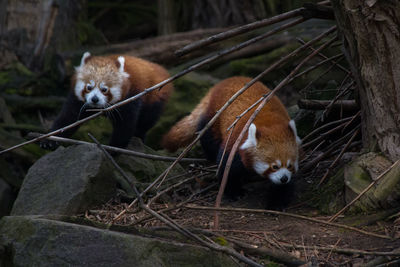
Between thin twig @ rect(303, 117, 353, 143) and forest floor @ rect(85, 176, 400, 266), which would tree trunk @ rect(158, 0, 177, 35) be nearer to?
thin twig @ rect(303, 117, 353, 143)

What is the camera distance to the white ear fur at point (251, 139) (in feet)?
14.0

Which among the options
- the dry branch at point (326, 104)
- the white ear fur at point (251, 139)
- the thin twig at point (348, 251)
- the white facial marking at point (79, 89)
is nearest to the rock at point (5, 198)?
the white facial marking at point (79, 89)

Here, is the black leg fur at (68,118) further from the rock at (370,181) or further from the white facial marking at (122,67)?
the rock at (370,181)

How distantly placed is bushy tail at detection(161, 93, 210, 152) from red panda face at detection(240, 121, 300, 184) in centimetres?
109

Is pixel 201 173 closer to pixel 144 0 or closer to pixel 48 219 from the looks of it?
pixel 48 219

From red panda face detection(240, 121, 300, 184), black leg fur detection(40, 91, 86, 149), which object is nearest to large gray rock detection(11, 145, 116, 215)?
black leg fur detection(40, 91, 86, 149)

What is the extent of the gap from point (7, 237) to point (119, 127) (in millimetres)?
2287

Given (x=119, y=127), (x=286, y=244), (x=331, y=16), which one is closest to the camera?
(x=286, y=244)

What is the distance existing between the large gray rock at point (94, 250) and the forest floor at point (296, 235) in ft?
0.78

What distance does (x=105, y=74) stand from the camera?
17.9ft

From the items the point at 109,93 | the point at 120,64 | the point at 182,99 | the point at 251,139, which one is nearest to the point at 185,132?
the point at 109,93

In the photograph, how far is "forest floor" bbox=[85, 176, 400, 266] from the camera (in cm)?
310

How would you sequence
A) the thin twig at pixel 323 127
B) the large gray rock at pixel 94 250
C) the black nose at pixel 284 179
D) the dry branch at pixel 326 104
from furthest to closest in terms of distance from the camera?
the thin twig at pixel 323 127 < the dry branch at pixel 326 104 < the black nose at pixel 284 179 < the large gray rock at pixel 94 250

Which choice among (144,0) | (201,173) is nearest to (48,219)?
(201,173)
